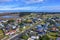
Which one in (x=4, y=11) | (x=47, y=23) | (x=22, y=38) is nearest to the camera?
(x=22, y=38)

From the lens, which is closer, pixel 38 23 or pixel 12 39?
pixel 12 39

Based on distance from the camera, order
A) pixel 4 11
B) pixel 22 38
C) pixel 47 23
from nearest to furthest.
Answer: pixel 22 38 < pixel 47 23 < pixel 4 11

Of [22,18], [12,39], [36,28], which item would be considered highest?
[22,18]

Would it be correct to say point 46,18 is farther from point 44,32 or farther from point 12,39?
point 12,39

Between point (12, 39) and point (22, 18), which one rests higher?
point (22, 18)

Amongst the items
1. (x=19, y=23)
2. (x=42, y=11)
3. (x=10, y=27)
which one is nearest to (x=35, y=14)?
(x=42, y=11)

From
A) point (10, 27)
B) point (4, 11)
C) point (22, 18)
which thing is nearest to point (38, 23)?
point (22, 18)
